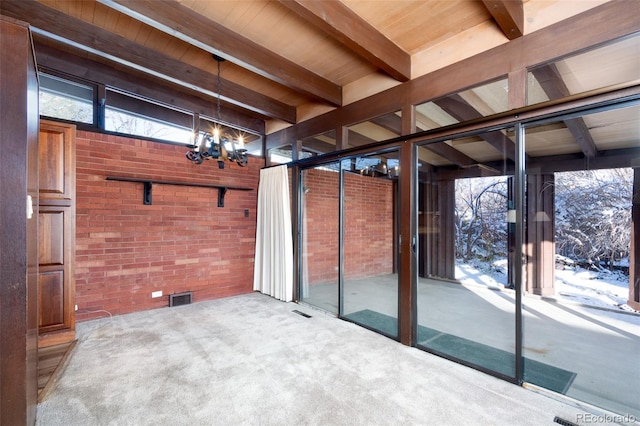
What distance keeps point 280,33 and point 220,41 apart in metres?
0.59

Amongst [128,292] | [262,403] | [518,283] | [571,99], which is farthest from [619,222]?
[128,292]

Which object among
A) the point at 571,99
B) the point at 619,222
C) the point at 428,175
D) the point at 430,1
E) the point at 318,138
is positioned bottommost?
the point at 619,222

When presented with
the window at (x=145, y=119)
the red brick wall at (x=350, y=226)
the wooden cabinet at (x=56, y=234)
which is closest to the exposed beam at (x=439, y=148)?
the red brick wall at (x=350, y=226)

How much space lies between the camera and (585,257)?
267 cm

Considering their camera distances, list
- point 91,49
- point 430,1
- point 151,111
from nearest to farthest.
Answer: point 430,1 → point 91,49 → point 151,111

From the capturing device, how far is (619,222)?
239cm

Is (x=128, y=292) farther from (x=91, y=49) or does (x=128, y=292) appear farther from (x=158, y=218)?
(x=91, y=49)

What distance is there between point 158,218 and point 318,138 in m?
→ 2.66

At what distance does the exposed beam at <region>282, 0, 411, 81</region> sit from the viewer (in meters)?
2.26

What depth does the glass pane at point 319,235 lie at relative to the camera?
4.78m

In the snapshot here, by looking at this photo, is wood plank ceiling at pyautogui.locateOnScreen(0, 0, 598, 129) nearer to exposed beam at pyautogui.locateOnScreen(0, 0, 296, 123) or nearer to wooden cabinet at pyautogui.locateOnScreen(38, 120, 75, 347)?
exposed beam at pyautogui.locateOnScreen(0, 0, 296, 123)

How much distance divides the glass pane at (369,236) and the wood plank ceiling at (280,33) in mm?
1640

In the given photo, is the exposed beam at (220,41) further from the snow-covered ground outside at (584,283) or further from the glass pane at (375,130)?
the snow-covered ground outside at (584,283)

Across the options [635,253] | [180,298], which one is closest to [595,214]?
[635,253]
